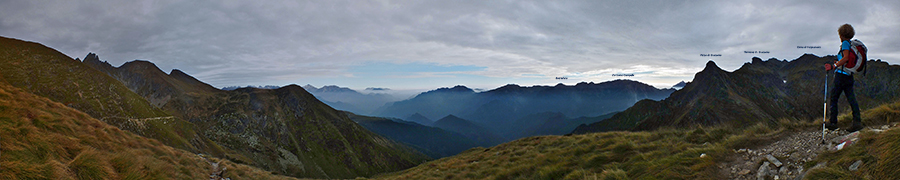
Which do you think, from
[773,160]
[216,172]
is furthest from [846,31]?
[216,172]

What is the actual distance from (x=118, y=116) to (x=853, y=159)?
67265 mm

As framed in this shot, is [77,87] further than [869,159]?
Yes

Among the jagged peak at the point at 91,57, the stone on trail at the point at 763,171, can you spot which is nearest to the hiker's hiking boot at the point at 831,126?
the stone on trail at the point at 763,171

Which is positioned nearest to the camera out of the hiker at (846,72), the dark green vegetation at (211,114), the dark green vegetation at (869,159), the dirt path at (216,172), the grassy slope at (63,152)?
the dark green vegetation at (869,159)

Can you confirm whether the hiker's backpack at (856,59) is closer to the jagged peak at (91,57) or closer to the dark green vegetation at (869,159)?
the dark green vegetation at (869,159)

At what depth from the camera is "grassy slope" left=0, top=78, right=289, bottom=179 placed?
21.6 feet

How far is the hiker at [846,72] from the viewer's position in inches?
294

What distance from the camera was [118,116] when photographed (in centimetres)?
4188

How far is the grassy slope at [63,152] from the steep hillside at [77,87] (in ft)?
111

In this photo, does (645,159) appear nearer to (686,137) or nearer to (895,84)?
(686,137)

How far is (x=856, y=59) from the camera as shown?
7.59 metres

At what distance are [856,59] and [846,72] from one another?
1.23ft

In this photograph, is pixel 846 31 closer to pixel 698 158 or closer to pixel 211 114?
pixel 698 158

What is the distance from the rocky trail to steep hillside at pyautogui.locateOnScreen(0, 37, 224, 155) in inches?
2188
